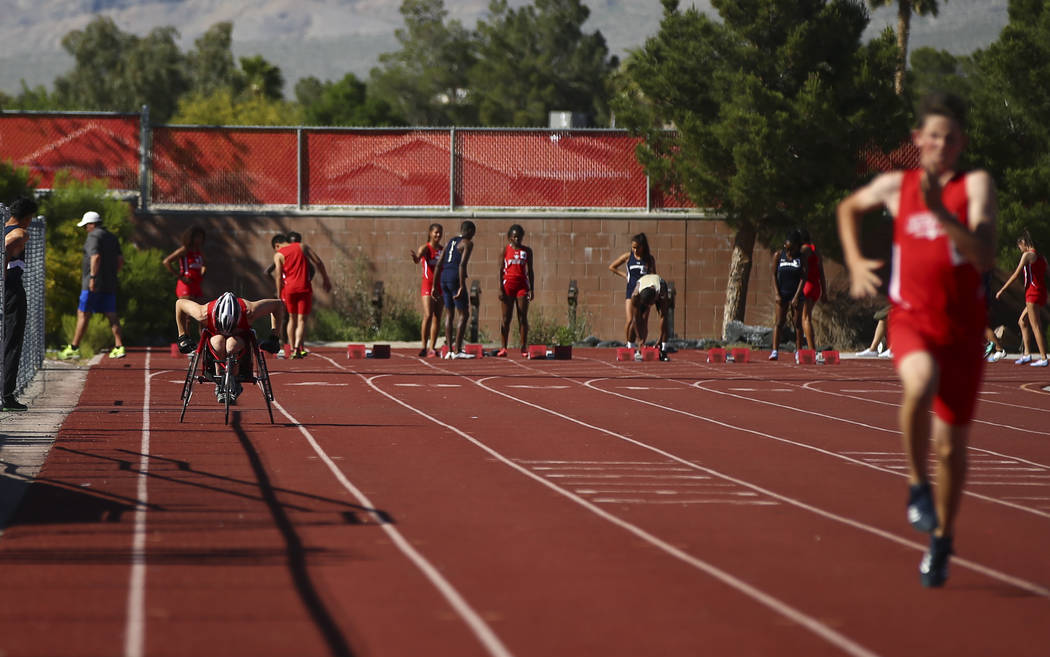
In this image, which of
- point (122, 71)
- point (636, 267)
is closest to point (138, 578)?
point (636, 267)

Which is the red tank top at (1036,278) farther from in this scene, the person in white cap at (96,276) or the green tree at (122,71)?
the green tree at (122,71)

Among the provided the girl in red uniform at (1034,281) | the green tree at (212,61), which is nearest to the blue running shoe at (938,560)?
the girl in red uniform at (1034,281)

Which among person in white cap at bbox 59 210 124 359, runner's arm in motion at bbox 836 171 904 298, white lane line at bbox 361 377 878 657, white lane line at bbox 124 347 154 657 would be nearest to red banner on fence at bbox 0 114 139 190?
person in white cap at bbox 59 210 124 359

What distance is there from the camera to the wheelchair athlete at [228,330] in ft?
40.6

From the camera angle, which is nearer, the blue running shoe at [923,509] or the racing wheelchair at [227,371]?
the blue running shoe at [923,509]

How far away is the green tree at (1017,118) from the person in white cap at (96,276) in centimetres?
1409

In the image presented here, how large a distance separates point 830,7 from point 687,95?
2776 millimetres

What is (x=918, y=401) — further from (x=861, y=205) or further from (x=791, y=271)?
(x=791, y=271)

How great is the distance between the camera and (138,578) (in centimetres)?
650

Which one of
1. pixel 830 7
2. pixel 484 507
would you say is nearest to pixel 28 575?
pixel 484 507

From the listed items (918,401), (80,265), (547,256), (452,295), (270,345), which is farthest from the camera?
(547,256)

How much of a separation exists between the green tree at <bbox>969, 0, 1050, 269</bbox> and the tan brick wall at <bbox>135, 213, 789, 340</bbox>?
412cm

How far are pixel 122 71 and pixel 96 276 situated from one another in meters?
94.8

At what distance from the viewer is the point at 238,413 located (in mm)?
13555
